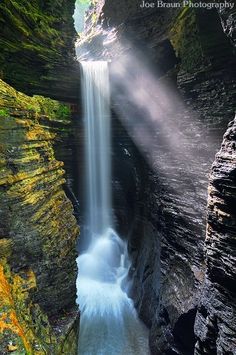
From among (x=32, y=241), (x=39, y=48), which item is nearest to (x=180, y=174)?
(x=32, y=241)

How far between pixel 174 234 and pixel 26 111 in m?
6.35

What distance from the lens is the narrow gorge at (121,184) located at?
6387 mm

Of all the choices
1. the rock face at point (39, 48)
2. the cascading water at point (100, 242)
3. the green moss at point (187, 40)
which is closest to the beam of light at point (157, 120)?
the cascading water at point (100, 242)

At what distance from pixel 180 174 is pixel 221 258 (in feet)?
18.1

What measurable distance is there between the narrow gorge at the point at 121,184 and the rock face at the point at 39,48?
0.20 feet

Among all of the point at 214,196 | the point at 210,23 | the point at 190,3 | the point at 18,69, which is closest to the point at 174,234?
the point at 214,196

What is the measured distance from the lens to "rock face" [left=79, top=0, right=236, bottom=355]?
8789 millimetres

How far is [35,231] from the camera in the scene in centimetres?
758

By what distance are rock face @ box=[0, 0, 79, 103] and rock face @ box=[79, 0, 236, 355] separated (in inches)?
129

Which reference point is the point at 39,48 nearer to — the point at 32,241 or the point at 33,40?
the point at 33,40

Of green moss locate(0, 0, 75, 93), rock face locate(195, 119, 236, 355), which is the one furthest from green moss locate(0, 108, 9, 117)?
green moss locate(0, 0, 75, 93)

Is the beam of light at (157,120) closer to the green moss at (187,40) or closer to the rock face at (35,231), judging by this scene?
the green moss at (187,40)

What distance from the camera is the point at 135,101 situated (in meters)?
15.6

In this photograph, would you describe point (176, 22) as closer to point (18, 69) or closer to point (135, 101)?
point (135, 101)
